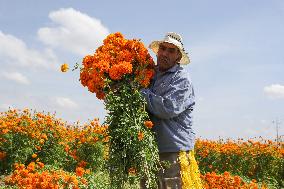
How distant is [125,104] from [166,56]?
662mm

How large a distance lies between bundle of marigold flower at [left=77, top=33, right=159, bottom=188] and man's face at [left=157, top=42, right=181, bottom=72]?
0.10 m

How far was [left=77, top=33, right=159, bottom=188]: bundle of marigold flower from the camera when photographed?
4578 millimetres

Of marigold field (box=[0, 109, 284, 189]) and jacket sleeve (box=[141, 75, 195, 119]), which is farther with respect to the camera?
marigold field (box=[0, 109, 284, 189])

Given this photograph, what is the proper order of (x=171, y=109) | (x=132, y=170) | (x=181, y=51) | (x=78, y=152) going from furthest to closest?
1. (x=78, y=152)
2. (x=181, y=51)
3. (x=132, y=170)
4. (x=171, y=109)

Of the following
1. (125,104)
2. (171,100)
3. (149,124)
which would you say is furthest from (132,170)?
(171,100)

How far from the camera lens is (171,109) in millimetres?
4547

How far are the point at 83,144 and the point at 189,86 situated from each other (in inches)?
277

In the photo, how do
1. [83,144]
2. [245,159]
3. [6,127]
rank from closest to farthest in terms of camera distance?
[6,127], [83,144], [245,159]

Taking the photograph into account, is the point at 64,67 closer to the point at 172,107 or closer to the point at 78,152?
the point at 172,107

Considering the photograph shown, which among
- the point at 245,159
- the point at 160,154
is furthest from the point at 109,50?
the point at 245,159

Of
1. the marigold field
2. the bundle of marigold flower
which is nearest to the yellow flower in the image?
the bundle of marigold flower

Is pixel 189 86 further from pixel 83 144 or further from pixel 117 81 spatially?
pixel 83 144

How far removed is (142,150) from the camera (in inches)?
181

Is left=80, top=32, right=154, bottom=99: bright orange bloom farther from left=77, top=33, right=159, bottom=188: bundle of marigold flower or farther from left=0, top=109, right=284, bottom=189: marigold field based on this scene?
left=0, top=109, right=284, bottom=189: marigold field
